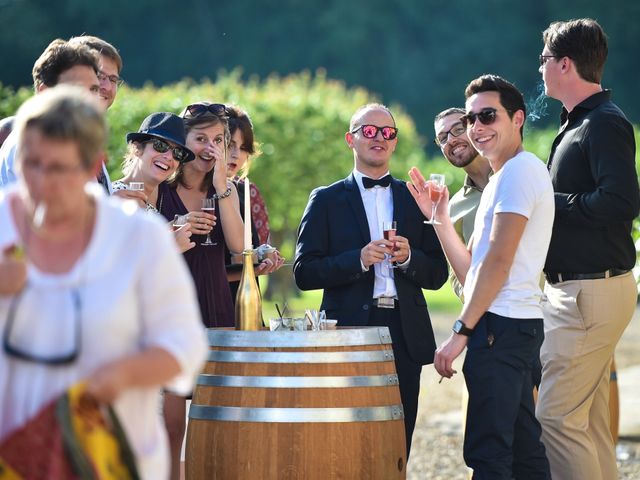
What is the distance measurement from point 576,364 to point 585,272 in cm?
44

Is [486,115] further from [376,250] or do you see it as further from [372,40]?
[372,40]

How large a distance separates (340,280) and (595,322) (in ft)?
4.17

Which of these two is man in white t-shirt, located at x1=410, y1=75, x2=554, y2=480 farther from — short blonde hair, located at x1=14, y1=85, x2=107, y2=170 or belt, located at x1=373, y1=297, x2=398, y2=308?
short blonde hair, located at x1=14, y1=85, x2=107, y2=170

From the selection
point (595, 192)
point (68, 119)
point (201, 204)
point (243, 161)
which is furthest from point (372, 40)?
point (68, 119)

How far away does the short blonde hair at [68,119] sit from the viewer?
3.13 meters

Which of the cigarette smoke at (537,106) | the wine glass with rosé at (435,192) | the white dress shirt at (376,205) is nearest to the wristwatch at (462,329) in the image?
the wine glass with rosé at (435,192)

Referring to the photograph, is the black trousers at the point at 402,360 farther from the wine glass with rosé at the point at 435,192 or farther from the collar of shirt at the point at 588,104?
the collar of shirt at the point at 588,104

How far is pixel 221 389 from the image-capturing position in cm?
510

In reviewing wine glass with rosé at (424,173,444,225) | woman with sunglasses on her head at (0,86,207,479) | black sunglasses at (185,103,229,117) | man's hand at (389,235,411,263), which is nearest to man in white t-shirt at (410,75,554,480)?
wine glass with rosé at (424,173,444,225)

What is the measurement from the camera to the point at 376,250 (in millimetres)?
6000

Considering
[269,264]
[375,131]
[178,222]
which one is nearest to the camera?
[178,222]

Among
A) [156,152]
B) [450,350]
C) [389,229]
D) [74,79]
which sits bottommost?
[450,350]

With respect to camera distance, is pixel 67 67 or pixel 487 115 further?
pixel 487 115

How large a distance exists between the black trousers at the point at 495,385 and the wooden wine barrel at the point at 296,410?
0.33m
